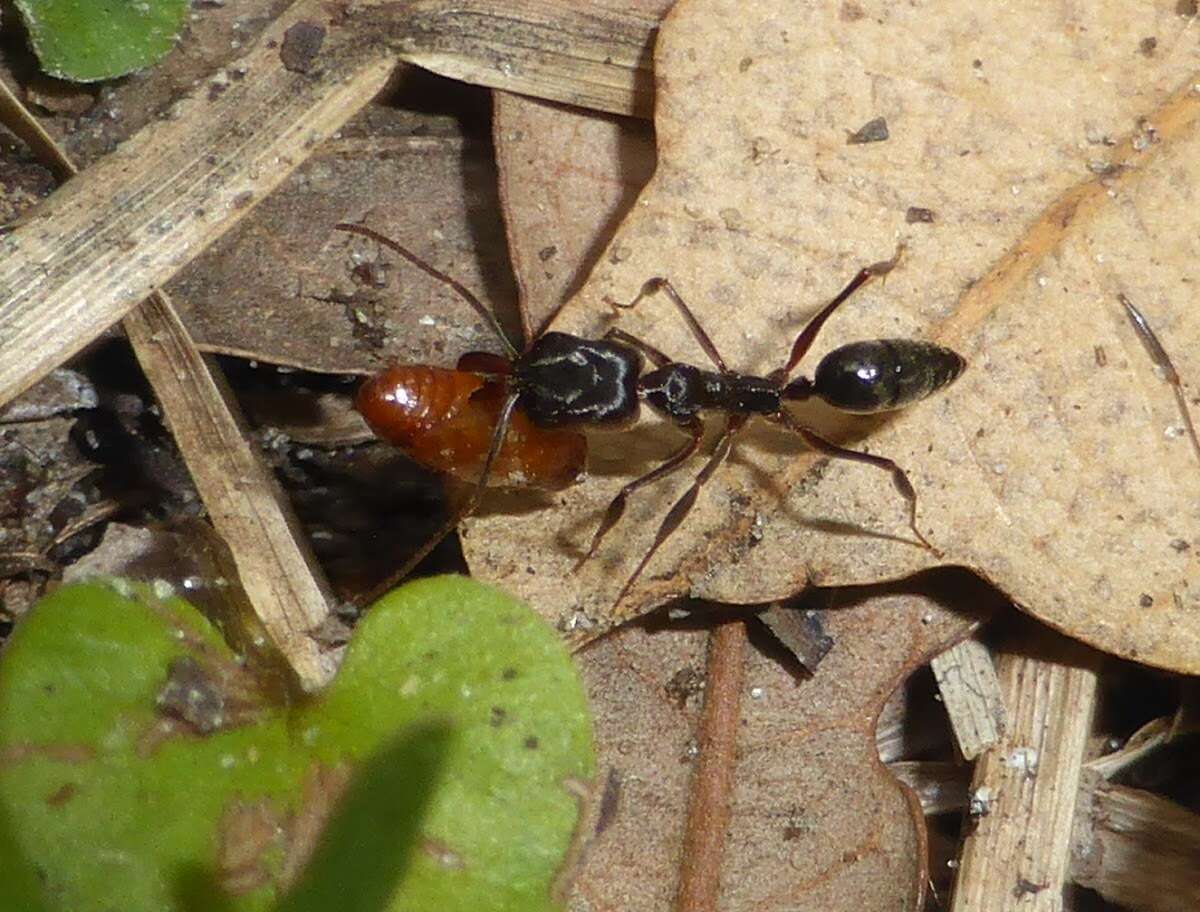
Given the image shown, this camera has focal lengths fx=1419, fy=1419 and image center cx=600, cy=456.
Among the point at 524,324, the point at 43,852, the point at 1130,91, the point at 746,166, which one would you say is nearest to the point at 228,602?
the point at 43,852

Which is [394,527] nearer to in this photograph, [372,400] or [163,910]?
[372,400]

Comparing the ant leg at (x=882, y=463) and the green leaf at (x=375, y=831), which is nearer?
the green leaf at (x=375, y=831)

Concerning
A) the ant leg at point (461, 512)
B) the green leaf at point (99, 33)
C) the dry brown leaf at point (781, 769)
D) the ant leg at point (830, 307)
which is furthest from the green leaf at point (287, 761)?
the green leaf at point (99, 33)

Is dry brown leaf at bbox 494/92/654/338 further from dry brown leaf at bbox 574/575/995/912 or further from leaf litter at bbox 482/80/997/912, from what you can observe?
dry brown leaf at bbox 574/575/995/912

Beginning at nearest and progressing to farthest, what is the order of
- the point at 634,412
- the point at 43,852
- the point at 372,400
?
the point at 43,852
the point at 372,400
the point at 634,412

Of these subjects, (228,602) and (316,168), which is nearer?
(228,602)

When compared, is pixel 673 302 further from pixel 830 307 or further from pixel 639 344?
pixel 830 307

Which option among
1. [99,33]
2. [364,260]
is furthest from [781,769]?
[99,33]

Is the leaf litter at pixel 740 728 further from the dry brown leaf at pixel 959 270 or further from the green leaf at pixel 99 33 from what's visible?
the green leaf at pixel 99 33
